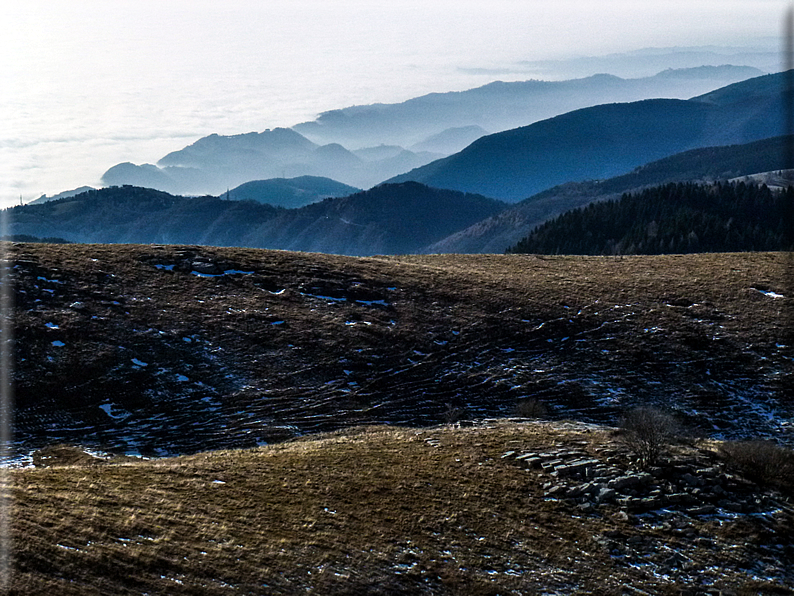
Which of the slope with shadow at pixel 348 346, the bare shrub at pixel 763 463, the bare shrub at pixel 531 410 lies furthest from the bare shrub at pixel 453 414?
the bare shrub at pixel 763 463

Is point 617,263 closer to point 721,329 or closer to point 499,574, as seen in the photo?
point 721,329

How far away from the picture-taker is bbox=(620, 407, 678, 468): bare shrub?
91.4ft

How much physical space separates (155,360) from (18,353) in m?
6.64

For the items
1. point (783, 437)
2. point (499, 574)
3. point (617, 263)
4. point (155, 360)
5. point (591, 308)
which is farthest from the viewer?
point (617, 263)

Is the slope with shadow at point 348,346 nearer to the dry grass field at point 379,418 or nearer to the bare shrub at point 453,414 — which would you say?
the dry grass field at point 379,418

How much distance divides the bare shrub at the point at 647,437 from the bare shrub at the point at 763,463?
2.45 m

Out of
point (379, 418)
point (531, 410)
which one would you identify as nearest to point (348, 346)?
point (379, 418)

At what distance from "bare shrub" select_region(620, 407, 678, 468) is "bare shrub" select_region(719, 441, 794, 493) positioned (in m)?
2.45

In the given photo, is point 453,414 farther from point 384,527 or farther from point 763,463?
point 384,527

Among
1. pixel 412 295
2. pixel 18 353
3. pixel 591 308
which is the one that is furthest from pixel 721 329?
pixel 18 353

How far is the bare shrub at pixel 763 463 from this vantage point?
27078 mm

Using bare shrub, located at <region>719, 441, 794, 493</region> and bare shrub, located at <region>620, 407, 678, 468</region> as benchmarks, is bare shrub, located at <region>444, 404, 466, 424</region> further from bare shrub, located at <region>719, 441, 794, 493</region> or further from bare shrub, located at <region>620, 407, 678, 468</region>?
bare shrub, located at <region>719, 441, 794, 493</region>

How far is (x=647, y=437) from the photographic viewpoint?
91.9ft

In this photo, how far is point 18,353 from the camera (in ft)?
123
